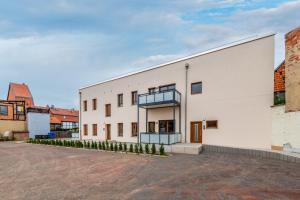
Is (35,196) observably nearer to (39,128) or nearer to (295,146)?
(295,146)

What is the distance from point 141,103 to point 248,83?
8.82 m

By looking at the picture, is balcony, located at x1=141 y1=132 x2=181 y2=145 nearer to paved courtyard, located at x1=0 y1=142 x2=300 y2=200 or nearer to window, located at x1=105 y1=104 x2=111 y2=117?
paved courtyard, located at x1=0 y1=142 x2=300 y2=200

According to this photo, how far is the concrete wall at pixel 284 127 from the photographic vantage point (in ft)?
37.1

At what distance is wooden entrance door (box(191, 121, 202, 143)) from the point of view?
16.3m

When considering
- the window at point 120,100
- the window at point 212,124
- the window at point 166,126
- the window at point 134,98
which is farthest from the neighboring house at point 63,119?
the window at point 212,124

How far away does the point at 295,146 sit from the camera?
11336 millimetres

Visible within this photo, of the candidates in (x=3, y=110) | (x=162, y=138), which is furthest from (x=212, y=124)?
(x=3, y=110)

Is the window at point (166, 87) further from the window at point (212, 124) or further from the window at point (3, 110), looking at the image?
the window at point (3, 110)

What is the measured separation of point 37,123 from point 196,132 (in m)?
28.5

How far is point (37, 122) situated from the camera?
113ft

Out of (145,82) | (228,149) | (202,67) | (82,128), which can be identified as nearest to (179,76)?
(202,67)

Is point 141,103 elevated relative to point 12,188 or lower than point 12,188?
elevated

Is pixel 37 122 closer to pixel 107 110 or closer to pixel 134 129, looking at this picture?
pixel 107 110

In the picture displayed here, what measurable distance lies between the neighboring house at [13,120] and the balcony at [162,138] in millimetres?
23272
